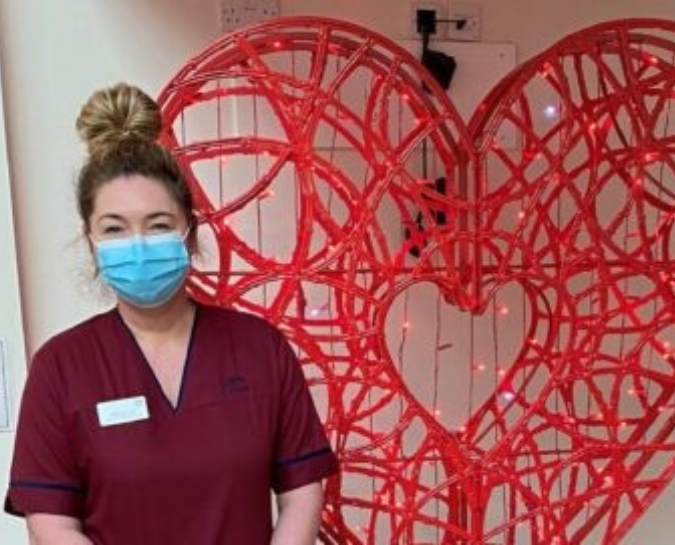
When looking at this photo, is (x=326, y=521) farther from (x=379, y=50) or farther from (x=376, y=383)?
(x=379, y=50)

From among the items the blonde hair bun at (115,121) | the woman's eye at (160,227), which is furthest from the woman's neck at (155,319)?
the blonde hair bun at (115,121)

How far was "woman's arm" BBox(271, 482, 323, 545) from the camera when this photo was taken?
1.29 metres

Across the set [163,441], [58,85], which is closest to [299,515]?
[163,441]

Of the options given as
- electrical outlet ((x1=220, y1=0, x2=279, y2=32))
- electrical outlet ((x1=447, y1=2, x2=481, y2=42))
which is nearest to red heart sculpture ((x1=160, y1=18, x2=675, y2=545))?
electrical outlet ((x1=220, y1=0, x2=279, y2=32))

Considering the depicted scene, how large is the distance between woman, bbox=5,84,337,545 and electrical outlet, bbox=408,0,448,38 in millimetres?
936

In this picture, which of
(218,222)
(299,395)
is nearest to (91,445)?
(299,395)

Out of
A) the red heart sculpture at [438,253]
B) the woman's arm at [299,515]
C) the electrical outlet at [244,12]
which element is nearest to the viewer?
the woman's arm at [299,515]

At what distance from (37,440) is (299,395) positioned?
15.1 inches

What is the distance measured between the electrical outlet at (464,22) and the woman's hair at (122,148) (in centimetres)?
102

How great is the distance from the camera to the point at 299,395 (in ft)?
4.29

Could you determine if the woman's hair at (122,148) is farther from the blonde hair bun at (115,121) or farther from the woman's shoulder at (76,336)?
the woman's shoulder at (76,336)

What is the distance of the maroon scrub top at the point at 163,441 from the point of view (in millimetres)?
1193

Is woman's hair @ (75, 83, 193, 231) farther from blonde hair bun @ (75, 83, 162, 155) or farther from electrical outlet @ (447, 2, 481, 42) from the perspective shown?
electrical outlet @ (447, 2, 481, 42)

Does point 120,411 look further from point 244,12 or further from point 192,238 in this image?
point 244,12
